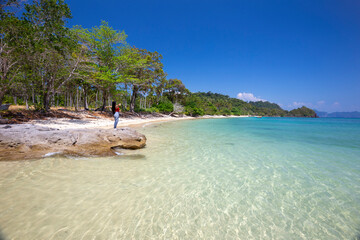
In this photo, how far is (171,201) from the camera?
3721 mm

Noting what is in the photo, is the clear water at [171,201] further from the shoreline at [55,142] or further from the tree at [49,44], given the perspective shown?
the tree at [49,44]

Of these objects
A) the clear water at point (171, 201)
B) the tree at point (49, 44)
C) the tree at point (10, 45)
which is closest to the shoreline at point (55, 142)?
the clear water at point (171, 201)

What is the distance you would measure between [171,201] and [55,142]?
614cm

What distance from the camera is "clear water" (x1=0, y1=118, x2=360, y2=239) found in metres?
2.76

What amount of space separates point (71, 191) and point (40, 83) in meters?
18.5

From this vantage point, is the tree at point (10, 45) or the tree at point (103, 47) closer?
the tree at point (10, 45)

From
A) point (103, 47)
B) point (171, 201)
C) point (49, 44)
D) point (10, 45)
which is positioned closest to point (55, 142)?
point (171, 201)

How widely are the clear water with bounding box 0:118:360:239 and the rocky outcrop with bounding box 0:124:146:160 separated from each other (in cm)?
71

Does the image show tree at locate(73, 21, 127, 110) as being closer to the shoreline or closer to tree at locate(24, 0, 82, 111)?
tree at locate(24, 0, 82, 111)

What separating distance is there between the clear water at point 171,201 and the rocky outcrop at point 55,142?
0.71m

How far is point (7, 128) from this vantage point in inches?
257

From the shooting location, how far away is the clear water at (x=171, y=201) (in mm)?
2762

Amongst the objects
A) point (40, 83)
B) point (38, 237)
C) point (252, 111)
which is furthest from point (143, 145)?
point (252, 111)

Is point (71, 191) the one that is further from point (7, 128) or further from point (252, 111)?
point (252, 111)
